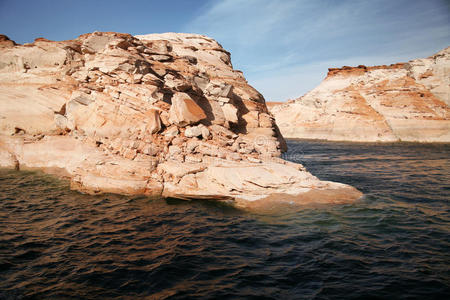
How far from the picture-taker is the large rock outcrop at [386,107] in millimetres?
34969

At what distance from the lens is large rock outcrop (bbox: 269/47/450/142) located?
35.0 meters

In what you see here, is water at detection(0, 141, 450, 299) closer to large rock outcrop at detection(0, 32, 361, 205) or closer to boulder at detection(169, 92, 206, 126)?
large rock outcrop at detection(0, 32, 361, 205)

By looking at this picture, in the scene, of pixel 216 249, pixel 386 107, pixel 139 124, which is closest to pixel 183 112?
pixel 139 124

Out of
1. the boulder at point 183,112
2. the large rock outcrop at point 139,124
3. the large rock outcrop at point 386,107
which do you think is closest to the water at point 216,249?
the large rock outcrop at point 139,124

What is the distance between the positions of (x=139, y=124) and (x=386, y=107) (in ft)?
139

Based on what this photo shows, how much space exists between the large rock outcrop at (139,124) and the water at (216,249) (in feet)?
3.37

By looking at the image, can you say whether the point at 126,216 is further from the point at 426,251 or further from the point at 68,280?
the point at 426,251

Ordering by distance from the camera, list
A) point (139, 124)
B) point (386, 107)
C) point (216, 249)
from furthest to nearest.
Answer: point (386, 107), point (139, 124), point (216, 249)

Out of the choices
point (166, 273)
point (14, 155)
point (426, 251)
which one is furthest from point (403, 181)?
point (14, 155)

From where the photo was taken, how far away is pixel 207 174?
9484 mm

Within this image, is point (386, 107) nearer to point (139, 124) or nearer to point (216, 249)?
point (139, 124)

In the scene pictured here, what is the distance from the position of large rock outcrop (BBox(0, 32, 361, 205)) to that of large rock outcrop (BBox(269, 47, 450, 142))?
3041cm

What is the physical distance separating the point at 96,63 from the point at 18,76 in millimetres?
6500

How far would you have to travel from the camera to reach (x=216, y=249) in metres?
5.95
